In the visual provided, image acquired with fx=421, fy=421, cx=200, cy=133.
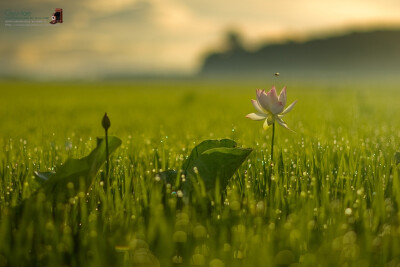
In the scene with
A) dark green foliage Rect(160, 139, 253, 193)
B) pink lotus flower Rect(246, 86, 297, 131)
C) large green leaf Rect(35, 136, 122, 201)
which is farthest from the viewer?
pink lotus flower Rect(246, 86, 297, 131)

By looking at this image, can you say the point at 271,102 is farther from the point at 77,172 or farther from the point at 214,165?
the point at 77,172

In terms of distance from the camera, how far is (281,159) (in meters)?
2.37

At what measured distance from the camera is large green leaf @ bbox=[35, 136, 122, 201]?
1707 millimetres

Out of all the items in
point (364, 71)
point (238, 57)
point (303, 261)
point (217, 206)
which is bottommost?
point (303, 261)

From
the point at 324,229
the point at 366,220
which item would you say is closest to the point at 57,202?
the point at 324,229

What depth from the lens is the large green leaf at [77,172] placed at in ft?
5.60

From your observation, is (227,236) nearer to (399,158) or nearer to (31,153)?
(399,158)

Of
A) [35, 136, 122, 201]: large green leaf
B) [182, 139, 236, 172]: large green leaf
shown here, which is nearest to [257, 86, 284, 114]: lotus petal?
[182, 139, 236, 172]: large green leaf

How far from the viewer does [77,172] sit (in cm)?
174

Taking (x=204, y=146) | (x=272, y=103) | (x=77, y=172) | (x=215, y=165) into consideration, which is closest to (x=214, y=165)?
(x=215, y=165)

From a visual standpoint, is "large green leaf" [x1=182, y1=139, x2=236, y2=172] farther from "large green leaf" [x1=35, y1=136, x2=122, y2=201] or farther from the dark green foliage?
"large green leaf" [x1=35, y1=136, x2=122, y2=201]

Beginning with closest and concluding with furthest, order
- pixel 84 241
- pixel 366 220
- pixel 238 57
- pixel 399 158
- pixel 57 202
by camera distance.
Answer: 1. pixel 84 241
2. pixel 366 220
3. pixel 57 202
4. pixel 399 158
5. pixel 238 57

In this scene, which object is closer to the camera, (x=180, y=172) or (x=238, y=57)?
(x=180, y=172)

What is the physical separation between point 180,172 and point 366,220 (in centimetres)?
81
